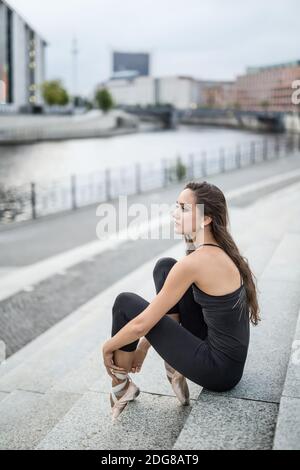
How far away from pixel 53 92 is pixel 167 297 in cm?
8327

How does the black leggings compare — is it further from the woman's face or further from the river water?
the river water

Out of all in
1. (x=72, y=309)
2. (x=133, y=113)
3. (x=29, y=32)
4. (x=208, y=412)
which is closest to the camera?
(x=208, y=412)

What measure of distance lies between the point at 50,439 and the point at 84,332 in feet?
7.85

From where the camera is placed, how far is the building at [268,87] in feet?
383

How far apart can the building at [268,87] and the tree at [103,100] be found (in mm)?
34586

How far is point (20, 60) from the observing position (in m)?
79.2

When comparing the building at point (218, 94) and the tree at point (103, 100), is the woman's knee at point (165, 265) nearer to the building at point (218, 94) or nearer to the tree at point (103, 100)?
the tree at point (103, 100)

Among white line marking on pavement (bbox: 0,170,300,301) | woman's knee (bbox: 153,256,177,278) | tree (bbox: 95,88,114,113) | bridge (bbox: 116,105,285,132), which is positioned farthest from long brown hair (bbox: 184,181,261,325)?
tree (bbox: 95,88,114,113)

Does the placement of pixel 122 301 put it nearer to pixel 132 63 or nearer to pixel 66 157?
pixel 66 157

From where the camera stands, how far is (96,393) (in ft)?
10.0

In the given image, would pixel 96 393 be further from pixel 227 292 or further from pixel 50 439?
pixel 227 292

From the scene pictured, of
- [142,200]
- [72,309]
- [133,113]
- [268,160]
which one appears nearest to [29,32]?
[133,113]

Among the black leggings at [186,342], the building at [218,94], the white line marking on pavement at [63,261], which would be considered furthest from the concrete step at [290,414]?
the building at [218,94]

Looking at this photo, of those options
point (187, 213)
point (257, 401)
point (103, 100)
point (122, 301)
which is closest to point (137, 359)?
point (122, 301)
